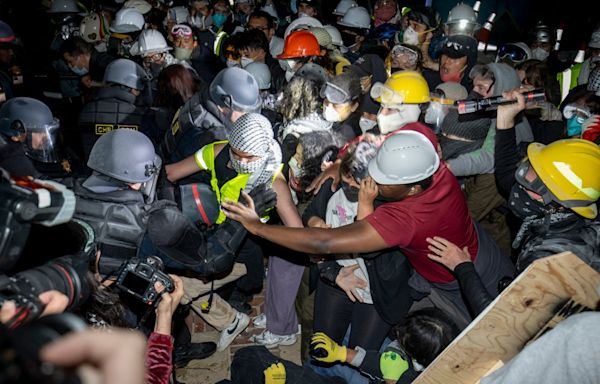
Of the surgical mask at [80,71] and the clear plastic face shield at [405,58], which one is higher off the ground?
the clear plastic face shield at [405,58]

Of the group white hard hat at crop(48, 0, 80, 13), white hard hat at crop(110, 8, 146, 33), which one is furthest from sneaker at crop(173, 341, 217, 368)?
white hard hat at crop(48, 0, 80, 13)

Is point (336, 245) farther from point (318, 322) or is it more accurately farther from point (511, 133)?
point (511, 133)

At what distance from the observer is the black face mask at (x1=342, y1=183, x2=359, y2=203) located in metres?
3.13

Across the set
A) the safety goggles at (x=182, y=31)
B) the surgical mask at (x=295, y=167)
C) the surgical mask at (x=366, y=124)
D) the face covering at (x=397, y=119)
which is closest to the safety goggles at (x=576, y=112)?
the face covering at (x=397, y=119)

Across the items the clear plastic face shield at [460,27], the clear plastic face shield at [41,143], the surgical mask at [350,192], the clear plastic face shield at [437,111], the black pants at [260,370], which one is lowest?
the black pants at [260,370]

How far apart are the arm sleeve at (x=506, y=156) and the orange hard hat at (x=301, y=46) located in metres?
2.79

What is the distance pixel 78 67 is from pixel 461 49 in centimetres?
510

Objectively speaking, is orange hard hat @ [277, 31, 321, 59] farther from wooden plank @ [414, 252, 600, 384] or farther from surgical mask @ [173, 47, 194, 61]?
wooden plank @ [414, 252, 600, 384]

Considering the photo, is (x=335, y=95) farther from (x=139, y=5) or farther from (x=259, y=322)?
(x=139, y=5)

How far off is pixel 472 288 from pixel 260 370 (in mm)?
1575

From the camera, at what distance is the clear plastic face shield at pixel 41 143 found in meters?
3.57

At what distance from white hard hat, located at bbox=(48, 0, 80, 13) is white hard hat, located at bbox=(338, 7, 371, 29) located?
5539mm

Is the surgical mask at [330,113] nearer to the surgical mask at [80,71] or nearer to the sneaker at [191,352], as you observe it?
the sneaker at [191,352]

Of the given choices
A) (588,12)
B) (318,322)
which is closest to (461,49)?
(318,322)
